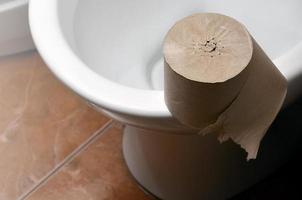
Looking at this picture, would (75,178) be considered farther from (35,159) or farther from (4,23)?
(4,23)

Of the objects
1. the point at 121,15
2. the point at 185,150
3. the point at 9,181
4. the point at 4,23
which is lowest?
the point at 9,181

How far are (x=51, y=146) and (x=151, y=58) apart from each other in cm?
31

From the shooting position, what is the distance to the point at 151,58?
39.8 inches

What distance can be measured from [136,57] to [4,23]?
15.1 inches

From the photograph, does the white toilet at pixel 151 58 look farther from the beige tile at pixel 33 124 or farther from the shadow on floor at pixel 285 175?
the beige tile at pixel 33 124

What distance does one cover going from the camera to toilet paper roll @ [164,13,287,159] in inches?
20.1

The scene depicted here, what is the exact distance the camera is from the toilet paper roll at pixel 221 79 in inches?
20.1

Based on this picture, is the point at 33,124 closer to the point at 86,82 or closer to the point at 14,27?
the point at 14,27

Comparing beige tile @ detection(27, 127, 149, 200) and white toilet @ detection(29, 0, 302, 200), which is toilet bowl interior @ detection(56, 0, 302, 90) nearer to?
white toilet @ detection(29, 0, 302, 200)

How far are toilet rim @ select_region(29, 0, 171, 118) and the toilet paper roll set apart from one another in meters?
0.08

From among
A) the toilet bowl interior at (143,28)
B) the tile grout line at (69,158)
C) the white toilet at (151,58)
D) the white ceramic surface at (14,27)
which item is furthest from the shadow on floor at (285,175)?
the white ceramic surface at (14,27)

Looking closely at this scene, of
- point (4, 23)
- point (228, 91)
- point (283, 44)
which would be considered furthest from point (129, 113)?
point (4, 23)

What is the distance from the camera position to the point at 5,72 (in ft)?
4.16

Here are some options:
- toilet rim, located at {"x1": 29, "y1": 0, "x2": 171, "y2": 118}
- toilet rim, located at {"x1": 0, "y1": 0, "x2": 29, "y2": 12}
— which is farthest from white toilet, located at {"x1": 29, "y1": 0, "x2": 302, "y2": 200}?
toilet rim, located at {"x1": 0, "y1": 0, "x2": 29, "y2": 12}
